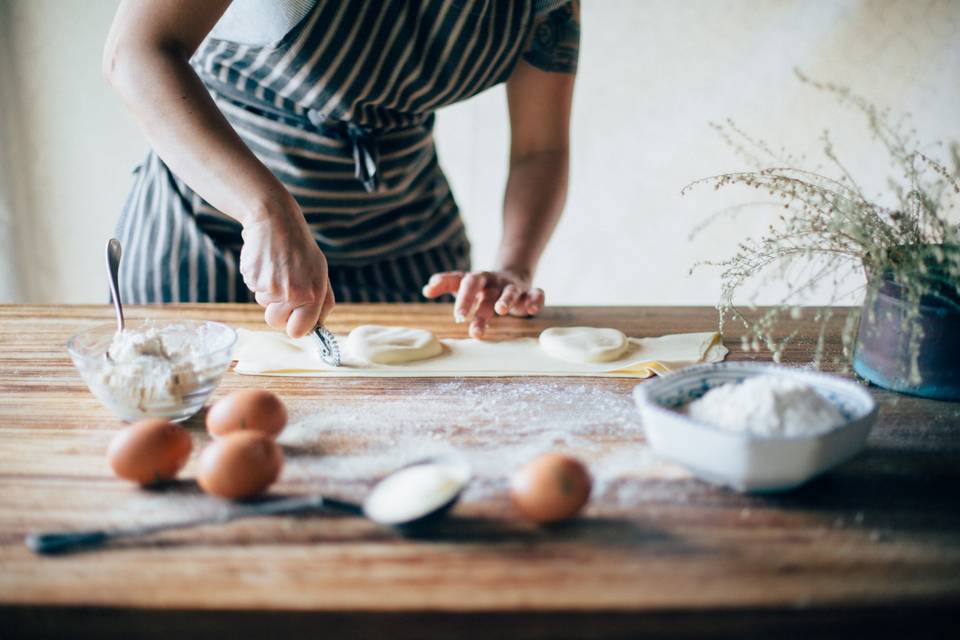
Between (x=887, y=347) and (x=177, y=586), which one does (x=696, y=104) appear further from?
(x=177, y=586)

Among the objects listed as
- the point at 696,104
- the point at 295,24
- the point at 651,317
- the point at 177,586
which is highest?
the point at 696,104

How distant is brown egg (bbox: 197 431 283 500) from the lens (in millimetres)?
656

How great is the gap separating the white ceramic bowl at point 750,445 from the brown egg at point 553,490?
0.34ft

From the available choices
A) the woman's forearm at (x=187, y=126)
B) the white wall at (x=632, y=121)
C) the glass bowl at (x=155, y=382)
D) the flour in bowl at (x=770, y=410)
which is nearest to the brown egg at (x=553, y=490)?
the flour in bowl at (x=770, y=410)

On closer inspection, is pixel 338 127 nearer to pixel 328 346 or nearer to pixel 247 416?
pixel 328 346

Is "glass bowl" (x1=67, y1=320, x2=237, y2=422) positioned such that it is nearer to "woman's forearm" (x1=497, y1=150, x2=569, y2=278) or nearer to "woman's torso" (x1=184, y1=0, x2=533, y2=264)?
"woman's torso" (x1=184, y1=0, x2=533, y2=264)

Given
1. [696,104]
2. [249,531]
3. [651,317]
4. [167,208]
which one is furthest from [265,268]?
[696,104]

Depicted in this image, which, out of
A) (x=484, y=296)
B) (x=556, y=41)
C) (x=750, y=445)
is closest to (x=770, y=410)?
(x=750, y=445)

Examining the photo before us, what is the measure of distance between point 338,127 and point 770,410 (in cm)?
101

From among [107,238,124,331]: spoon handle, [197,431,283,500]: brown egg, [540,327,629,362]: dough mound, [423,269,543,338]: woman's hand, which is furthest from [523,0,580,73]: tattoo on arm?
[197,431,283,500]: brown egg

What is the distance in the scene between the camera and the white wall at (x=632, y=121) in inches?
97.8

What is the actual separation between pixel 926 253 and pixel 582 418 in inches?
17.8

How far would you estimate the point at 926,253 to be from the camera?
831 millimetres

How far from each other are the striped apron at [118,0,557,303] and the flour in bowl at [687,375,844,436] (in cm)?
91
